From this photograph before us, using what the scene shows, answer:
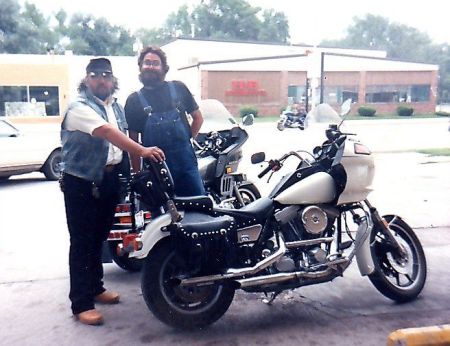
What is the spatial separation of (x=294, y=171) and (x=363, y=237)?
73 cm

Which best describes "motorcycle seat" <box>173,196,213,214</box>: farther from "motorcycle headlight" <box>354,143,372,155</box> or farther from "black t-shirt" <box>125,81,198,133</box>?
"motorcycle headlight" <box>354,143,372,155</box>

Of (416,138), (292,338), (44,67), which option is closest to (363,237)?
(292,338)

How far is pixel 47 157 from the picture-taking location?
12.0 metres

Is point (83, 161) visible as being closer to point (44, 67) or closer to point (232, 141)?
point (232, 141)

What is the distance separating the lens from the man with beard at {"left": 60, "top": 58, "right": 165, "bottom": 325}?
4.24 m

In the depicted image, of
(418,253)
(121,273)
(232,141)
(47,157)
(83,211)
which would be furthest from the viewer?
(47,157)

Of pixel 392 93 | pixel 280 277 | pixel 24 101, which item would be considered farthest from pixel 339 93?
pixel 280 277

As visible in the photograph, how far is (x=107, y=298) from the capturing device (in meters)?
4.76

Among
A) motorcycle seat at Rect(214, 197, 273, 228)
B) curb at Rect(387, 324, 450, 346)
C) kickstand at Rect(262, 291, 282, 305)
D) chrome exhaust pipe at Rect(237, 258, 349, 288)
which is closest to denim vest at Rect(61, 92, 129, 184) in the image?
motorcycle seat at Rect(214, 197, 273, 228)

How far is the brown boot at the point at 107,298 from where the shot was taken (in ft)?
15.6

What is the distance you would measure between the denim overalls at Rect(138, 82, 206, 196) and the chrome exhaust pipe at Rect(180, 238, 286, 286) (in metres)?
1.01

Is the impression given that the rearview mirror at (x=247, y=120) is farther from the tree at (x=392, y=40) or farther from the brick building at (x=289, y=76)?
the tree at (x=392, y=40)

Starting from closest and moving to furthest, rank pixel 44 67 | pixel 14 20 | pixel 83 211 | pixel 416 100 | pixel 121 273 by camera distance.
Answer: pixel 83 211, pixel 121 273, pixel 44 67, pixel 416 100, pixel 14 20

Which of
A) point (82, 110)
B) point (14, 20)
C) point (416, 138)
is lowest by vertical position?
point (416, 138)
